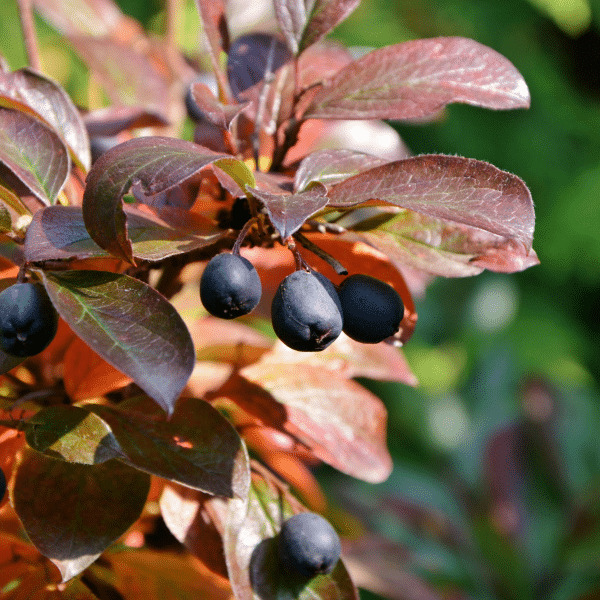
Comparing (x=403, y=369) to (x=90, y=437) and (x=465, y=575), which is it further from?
(x=465, y=575)

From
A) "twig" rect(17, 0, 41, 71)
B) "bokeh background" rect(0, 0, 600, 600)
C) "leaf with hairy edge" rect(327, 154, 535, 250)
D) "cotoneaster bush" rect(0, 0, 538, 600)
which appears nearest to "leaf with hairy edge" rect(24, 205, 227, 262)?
"cotoneaster bush" rect(0, 0, 538, 600)

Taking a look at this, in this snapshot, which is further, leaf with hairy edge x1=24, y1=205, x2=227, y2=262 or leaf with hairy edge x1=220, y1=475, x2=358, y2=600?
leaf with hairy edge x1=220, y1=475, x2=358, y2=600

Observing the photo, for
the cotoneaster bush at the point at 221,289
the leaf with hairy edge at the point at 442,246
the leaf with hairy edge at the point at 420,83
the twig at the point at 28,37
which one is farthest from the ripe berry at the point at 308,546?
the twig at the point at 28,37

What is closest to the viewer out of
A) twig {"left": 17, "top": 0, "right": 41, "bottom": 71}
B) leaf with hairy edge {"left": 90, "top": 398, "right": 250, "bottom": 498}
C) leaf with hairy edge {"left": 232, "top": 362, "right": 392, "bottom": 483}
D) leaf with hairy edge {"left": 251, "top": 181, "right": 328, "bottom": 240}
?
leaf with hairy edge {"left": 251, "top": 181, "right": 328, "bottom": 240}

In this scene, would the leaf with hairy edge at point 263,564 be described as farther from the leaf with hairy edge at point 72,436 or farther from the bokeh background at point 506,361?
the bokeh background at point 506,361

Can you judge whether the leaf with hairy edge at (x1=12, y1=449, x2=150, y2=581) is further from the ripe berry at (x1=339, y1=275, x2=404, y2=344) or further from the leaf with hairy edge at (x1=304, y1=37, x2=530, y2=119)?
the leaf with hairy edge at (x1=304, y1=37, x2=530, y2=119)

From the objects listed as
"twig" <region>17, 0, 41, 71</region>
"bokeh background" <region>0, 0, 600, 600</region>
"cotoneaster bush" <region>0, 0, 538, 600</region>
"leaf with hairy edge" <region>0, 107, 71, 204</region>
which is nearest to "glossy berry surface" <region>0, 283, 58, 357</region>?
"cotoneaster bush" <region>0, 0, 538, 600</region>

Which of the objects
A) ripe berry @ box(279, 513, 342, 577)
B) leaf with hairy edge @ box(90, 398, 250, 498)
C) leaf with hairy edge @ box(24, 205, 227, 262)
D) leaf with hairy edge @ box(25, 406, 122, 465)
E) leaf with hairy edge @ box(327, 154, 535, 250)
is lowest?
ripe berry @ box(279, 513, 342, 577)

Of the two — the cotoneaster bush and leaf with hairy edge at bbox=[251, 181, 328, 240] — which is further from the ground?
leaf with hairy edge at bbox=[251, 181, 328, 240]

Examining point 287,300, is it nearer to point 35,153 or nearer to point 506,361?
point 35,153

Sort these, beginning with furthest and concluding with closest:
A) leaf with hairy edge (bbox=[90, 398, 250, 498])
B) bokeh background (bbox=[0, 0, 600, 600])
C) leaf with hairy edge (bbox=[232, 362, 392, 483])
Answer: bokeh background (bbox=[0, 0, 600, 600]) < leaf with hairy edge (bbox=[232, 362, 392, 483]) < leaf with hairy edge (bbox=[90, 398, 250, 498])
